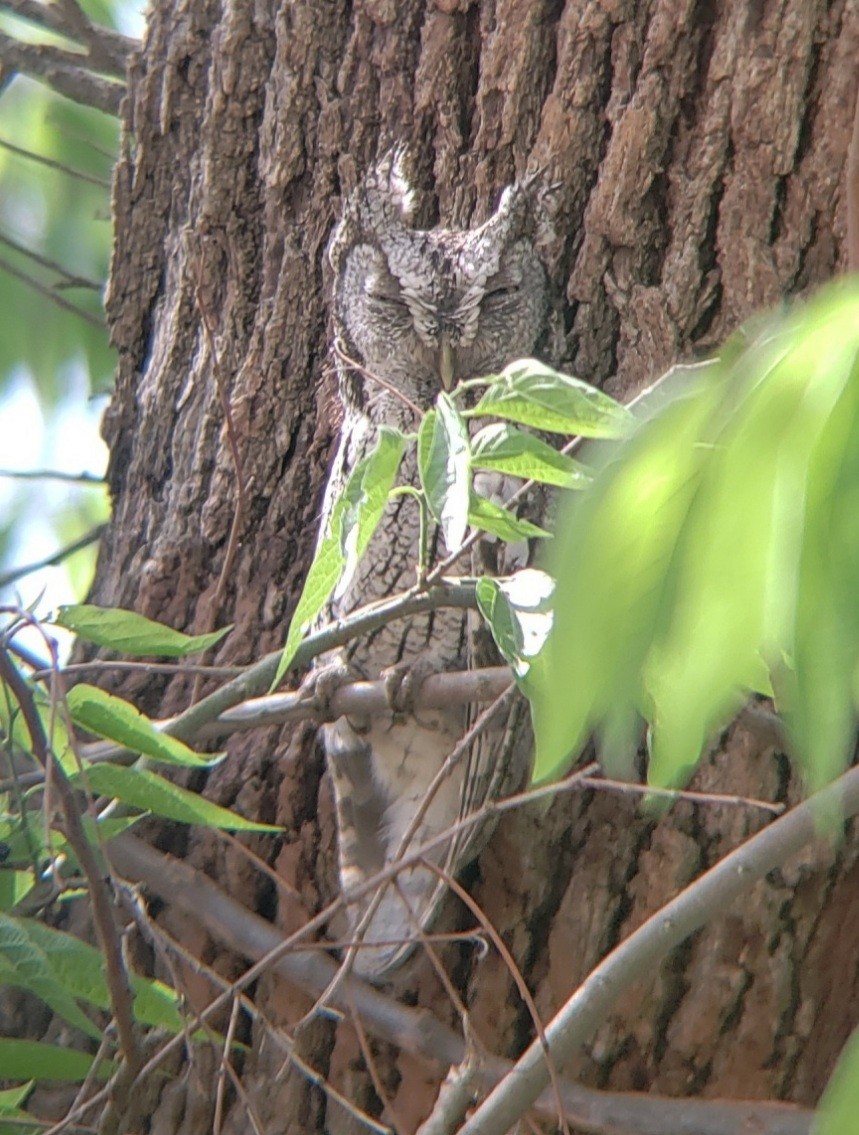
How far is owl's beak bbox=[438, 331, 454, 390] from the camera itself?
5.51 feet

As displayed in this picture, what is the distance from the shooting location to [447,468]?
80 centimetres

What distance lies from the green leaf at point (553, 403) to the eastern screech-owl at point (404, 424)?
0.75 metres

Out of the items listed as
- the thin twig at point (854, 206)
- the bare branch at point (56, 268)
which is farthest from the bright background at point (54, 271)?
the thin twig at point (854, 206)

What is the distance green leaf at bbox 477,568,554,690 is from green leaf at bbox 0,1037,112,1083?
51 cm

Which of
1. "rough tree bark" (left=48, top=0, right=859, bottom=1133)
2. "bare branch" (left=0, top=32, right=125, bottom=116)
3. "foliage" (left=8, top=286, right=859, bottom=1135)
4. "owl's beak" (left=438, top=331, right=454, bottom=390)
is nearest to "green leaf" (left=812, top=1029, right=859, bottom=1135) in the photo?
"foliage" (left=8, top=286, right=859, bottom=1135)

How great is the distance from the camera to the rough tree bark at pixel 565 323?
1.39m

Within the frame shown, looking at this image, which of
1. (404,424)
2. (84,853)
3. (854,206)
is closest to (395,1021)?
(84,853)

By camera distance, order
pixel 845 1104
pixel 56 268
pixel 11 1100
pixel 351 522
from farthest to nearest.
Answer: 1. pixel 56 268
2. pixel 11 1100
3. pixel 351 522
4. pixel 845 1104

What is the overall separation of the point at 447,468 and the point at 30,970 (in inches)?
20.6

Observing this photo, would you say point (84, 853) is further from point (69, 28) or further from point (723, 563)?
point (69, 28)

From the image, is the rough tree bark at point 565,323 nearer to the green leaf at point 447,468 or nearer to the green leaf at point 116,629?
the green leaf at point 116,629

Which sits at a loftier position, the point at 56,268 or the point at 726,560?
the point at 726,560

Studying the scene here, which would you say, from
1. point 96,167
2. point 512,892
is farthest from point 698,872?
point 96,167

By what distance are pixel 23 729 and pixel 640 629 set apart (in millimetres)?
763
